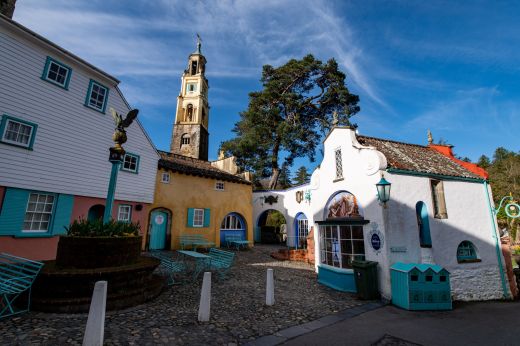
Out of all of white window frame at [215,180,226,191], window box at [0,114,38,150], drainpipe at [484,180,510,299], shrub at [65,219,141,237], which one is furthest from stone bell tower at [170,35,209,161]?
drainpipe at [484,180,510,299]

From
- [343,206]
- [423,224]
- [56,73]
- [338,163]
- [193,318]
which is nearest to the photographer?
[193,318]

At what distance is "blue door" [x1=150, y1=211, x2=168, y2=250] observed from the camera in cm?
1401

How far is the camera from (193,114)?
33812 millimetres

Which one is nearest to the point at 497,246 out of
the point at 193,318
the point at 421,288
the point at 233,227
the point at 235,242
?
A: the point at 421,288

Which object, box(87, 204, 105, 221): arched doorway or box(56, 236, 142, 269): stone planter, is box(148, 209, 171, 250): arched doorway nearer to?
box(87, 204, 105, 221): arched doorway

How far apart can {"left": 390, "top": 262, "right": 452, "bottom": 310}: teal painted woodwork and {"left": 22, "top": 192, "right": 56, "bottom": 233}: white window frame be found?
42.3 ft

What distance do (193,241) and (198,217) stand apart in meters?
1.80

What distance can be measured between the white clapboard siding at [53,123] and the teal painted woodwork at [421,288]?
12.6 metres

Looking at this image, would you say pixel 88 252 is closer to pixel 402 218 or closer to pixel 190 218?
pixel 402 218

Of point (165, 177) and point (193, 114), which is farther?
point (193, 114)

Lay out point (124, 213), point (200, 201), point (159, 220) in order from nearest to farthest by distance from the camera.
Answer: point (124, 213) → point (159, 220) → point (200, 201)

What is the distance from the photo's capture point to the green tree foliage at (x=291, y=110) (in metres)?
25.8

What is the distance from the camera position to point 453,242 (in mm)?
8898

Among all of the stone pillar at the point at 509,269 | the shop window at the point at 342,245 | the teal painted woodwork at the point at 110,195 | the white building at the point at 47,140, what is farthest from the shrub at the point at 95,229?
the stone pillar at the point at 509,269
